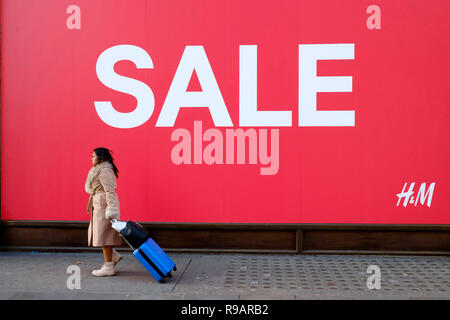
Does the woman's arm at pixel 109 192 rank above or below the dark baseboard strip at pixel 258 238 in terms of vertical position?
above

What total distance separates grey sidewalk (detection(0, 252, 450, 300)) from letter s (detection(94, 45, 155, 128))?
2309mm

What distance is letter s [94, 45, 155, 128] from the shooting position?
7332 millimetres

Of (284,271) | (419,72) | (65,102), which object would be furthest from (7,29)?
(419,72)

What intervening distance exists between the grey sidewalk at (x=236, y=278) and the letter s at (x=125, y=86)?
231 cm

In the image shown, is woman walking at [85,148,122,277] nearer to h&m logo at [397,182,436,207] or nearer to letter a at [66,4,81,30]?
letter a at [66,4,81,30]

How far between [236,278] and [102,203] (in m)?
2.11

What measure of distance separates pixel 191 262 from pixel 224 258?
58 centimetres

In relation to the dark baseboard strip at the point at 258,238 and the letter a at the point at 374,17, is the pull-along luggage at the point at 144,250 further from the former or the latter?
the letter a at the point at 374,17

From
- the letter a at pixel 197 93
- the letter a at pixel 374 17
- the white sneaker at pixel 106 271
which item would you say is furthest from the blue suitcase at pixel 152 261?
the letter a at pixel 374 17

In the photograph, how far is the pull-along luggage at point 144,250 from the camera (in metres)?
5.51

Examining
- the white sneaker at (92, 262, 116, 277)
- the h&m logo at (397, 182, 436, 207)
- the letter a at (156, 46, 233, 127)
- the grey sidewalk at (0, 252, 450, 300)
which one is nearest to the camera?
the grey sidewalk at (0, 252, 450, 300)

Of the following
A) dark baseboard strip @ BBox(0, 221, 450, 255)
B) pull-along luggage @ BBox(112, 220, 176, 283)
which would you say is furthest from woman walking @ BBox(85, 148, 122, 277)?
dark baseboard strip @ BBox(0, 221, 450, 255)

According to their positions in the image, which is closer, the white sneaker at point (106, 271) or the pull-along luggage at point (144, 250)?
the pull-along luggage at point (144, 250)

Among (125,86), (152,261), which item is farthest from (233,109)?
(152,261)
